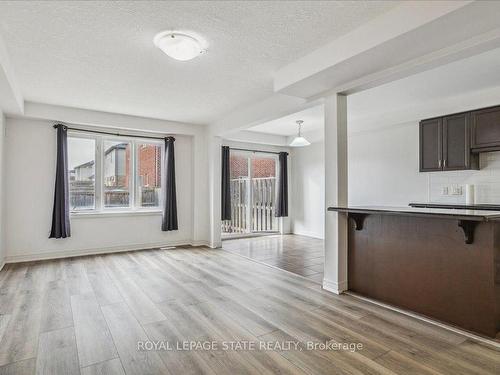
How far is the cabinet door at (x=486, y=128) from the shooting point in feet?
13.1

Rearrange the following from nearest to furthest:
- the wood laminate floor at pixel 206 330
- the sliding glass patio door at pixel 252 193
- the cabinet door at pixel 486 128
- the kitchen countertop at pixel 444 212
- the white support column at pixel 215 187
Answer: the wood laminate floor at pixel 206 330 → the kitchen countertop at pixel 444 212 → the cabinet door at pixel 486 128 → the white support column at pixel 215 187 → the sliding glass patio door at pixel 252 193

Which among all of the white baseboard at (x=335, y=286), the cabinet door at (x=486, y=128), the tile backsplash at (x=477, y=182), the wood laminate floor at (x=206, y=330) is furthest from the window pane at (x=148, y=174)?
the cabinet door at (x=486, y=128)

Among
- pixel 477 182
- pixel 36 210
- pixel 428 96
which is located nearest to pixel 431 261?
pixel 477 182

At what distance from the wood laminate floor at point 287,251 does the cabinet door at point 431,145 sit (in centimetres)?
226

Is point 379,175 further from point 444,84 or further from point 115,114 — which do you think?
point 115,114

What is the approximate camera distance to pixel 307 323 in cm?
259

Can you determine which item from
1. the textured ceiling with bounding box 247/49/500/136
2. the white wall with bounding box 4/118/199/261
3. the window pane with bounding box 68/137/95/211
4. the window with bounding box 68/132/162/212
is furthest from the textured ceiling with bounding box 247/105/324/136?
the white wall with bounding box 4/118/199/261

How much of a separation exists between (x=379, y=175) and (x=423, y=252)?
3253 millimetres

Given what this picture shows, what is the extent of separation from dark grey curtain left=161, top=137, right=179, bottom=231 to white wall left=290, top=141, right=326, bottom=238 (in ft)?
11.1

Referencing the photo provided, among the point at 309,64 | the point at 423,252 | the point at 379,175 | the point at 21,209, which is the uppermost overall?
the point at 309,64

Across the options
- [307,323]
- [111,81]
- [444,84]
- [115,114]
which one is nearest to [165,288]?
[307,323]

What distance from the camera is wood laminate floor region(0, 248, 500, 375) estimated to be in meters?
1.97

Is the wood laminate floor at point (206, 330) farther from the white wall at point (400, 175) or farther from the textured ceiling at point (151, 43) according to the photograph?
the white wall at point (400, 175)

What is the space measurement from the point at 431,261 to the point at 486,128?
2.58 m
